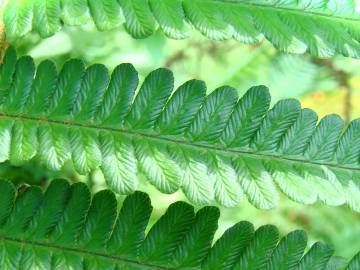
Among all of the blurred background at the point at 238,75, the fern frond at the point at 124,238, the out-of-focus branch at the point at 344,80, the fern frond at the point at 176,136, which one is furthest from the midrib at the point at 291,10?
the out-of-focus branch at the point at 344,80

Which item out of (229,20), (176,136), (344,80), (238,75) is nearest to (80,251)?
(176,136)

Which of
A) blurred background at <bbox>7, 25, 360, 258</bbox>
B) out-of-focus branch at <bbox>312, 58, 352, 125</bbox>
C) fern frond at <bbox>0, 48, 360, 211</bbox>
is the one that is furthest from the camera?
out-of-focus branch at <bbox>312, 58, 352, 125</bbox>

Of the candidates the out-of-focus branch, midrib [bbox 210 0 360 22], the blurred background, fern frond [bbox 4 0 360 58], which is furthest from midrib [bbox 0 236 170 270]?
the out-of-focus branch

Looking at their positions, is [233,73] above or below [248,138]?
below

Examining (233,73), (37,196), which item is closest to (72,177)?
(233,73)

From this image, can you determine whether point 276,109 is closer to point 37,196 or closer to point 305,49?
point 305,49

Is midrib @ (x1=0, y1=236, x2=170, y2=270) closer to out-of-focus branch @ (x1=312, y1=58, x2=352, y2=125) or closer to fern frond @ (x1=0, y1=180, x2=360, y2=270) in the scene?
fern frond @ (x1=0, y1=180, x2=360, y2=270)

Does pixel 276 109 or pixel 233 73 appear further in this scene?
pixel 233 73

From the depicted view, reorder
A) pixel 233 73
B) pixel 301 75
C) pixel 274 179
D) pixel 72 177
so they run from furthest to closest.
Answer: pixel 301 75 < pixel 233 73 < pixel 72 177 < pixel 274 179
